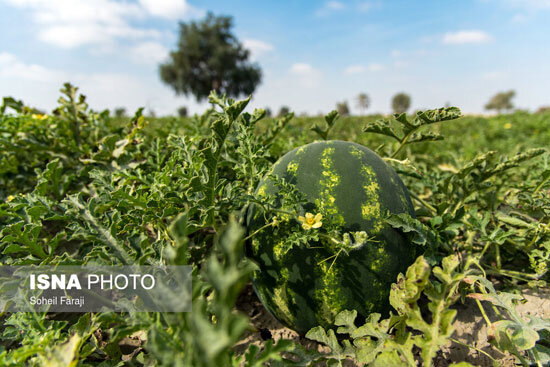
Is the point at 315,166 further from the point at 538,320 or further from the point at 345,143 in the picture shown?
the point at 538,320

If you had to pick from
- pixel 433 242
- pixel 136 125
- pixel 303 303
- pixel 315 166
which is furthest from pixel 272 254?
pixel 136 125

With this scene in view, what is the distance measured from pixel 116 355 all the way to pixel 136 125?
1.96 metres

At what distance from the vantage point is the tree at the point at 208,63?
145 ft

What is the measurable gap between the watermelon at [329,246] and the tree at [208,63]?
44.0m

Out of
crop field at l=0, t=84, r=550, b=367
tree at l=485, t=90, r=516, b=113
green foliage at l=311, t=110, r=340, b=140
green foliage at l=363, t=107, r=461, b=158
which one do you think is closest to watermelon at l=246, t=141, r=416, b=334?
crop field at l=0, t=84, r=550, b=367

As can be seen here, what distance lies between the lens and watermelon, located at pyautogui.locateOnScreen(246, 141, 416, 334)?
1733 mm

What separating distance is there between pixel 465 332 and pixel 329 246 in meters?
0.98

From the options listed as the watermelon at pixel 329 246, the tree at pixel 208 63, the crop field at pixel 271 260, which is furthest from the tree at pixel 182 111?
the watermelon at pixel 329 246

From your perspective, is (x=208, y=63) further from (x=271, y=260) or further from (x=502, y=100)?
(x=502, y=100)

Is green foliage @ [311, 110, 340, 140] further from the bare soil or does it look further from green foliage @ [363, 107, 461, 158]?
the bare soil

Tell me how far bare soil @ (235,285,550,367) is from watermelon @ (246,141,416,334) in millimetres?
209

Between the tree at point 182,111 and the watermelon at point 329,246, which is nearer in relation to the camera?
the watermelon at point 329,246

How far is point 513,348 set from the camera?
4.91 ft

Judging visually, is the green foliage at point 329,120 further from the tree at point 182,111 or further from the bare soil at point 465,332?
the tree at point 182,111
